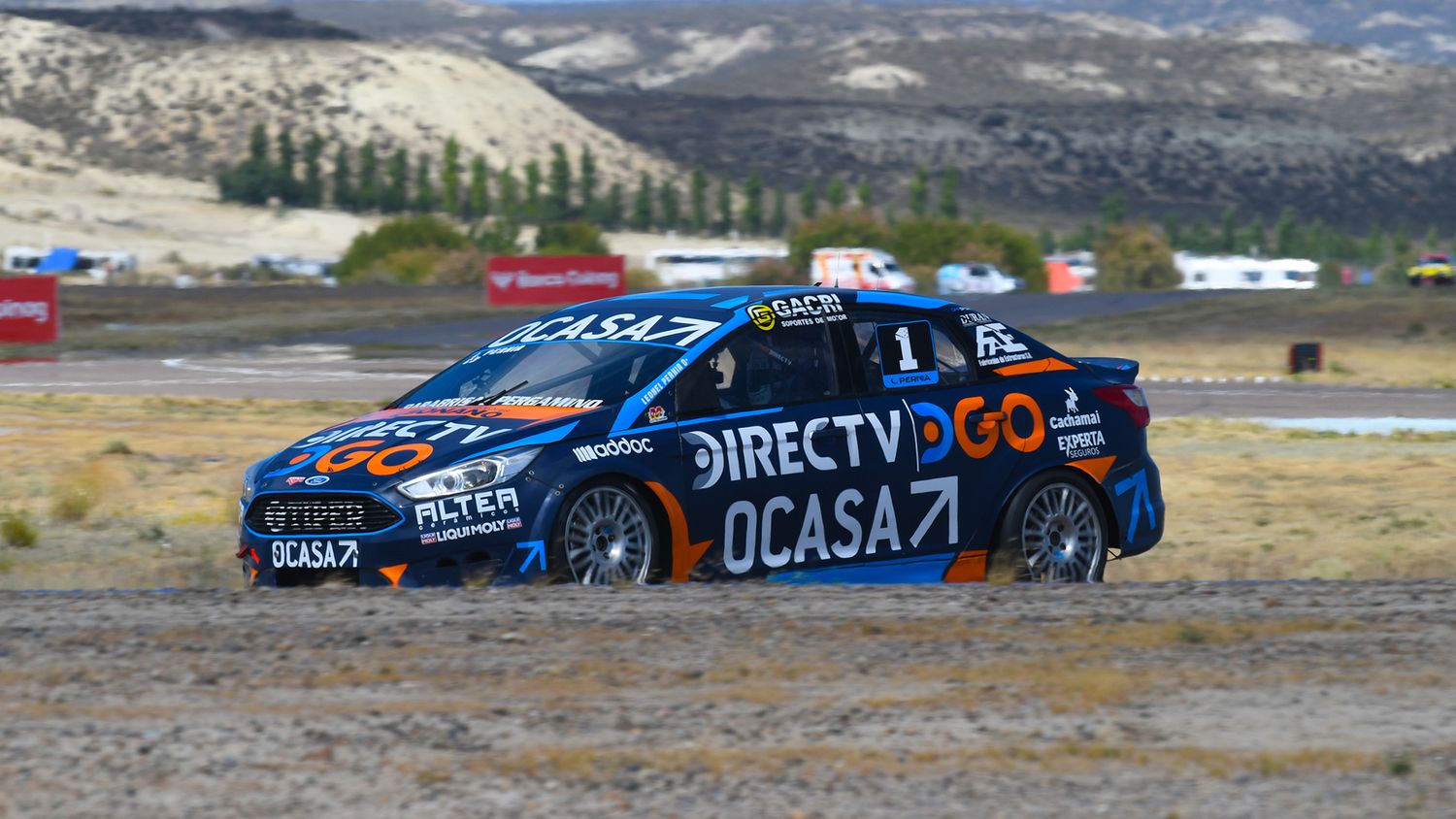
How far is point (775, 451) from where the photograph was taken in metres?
8.44

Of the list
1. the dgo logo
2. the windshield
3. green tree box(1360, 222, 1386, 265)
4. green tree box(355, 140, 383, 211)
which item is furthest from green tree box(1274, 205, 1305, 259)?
the windshield

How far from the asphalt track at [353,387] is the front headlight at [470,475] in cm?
1605

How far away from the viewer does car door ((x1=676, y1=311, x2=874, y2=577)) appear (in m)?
8.27

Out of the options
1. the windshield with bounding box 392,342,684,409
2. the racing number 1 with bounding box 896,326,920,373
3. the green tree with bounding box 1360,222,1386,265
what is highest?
the green tree with bounding box 1360,222,1386,265

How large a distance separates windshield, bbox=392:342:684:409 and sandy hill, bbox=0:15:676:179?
11032cm

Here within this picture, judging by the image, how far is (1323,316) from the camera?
135ft

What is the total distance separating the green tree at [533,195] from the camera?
110 metres

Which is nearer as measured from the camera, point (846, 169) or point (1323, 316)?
point (1323, 316)

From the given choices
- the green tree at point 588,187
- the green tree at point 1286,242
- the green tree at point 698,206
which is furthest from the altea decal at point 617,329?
the green tree at point 698,206

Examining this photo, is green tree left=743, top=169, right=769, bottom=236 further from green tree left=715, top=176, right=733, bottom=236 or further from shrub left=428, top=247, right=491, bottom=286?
shrub left=428, top=247, right=491, bottom=286

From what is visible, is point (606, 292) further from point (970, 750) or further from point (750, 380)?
point (970, 750)

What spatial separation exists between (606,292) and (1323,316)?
1635 centimetres

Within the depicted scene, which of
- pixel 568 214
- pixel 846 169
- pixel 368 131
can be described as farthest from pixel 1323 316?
pixel 846 169

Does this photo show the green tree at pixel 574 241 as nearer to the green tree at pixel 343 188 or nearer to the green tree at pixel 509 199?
the green tree at pixel 509 199
